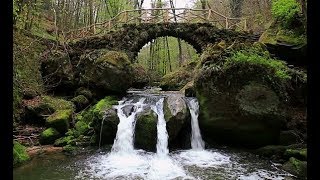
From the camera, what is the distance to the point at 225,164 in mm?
8352

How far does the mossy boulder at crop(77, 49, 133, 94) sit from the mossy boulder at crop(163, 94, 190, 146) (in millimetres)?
3307

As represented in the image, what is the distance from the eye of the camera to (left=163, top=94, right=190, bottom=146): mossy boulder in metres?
10.1

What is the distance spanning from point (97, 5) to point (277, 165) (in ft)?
67.2

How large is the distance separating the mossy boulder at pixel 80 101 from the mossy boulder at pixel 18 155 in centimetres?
439

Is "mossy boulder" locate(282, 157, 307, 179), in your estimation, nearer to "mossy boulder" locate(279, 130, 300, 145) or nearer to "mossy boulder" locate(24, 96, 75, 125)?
"mossy boulder" locate(279, 130, 300, 145)

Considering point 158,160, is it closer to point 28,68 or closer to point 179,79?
point 28,68

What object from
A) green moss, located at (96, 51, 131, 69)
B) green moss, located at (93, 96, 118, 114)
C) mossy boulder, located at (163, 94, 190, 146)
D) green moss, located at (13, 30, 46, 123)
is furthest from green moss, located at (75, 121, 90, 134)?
green moss, located at (96, 51, 131, 69)

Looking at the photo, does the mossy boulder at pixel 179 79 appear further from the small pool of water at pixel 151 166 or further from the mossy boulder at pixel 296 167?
the mossy boulder at pixel 296 167

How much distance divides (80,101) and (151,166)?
19.2ft
